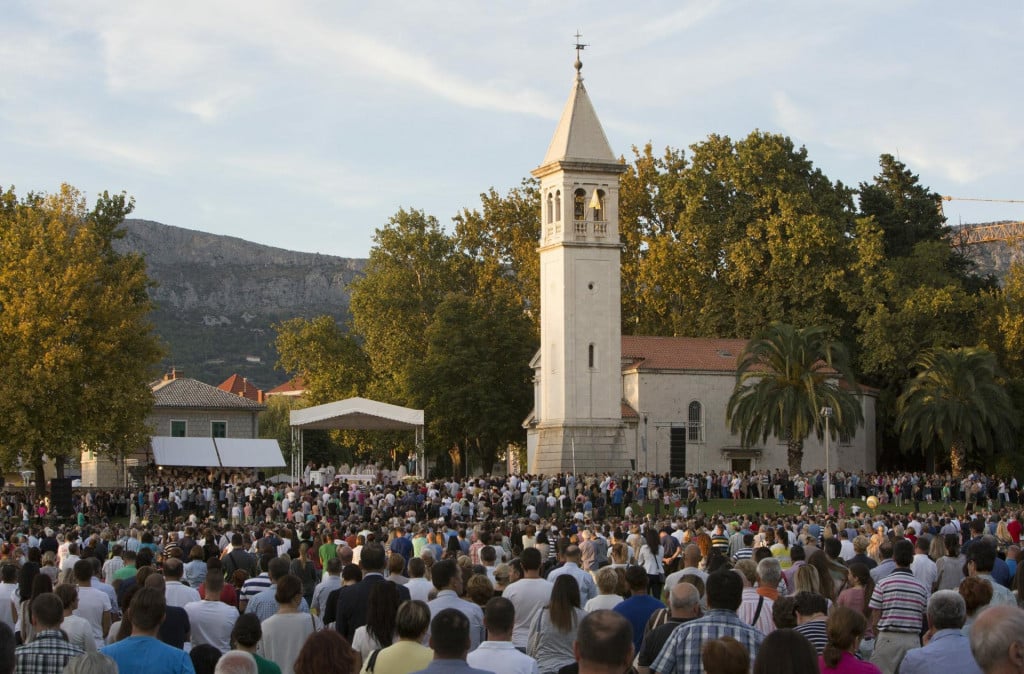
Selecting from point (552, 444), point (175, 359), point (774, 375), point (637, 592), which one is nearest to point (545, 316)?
point (552, 444)

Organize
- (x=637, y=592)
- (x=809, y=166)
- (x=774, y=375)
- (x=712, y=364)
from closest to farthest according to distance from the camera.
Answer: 1. (x=637, y=592)
2. (x=774, y=375)
3. (x=712, y=364)
4. (x=809, y=166)

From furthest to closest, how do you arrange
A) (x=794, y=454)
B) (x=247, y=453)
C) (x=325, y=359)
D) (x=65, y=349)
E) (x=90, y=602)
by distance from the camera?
(x=325, y=359), (x=794, y=454), (x=247, y=453), (x=65, y=349), (x=90, y=602)

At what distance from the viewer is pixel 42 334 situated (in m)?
46.7

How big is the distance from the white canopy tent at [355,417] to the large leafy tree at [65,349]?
23.3ft

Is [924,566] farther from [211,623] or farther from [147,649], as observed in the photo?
[147,649]

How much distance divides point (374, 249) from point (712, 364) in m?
23.0

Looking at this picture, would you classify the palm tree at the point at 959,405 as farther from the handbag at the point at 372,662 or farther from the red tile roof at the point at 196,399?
the handbag at the point at 372,662

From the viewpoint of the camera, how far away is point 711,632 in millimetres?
8219

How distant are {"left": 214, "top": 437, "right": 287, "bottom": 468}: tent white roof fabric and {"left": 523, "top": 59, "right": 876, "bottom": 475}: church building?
1110 centimetres

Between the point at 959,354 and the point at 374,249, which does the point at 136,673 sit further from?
the point at 374,249

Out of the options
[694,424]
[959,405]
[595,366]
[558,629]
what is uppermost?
[595,366]

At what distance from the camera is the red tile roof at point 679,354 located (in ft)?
212

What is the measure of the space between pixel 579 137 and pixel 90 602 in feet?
168

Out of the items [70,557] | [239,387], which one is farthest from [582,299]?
[239,387]
